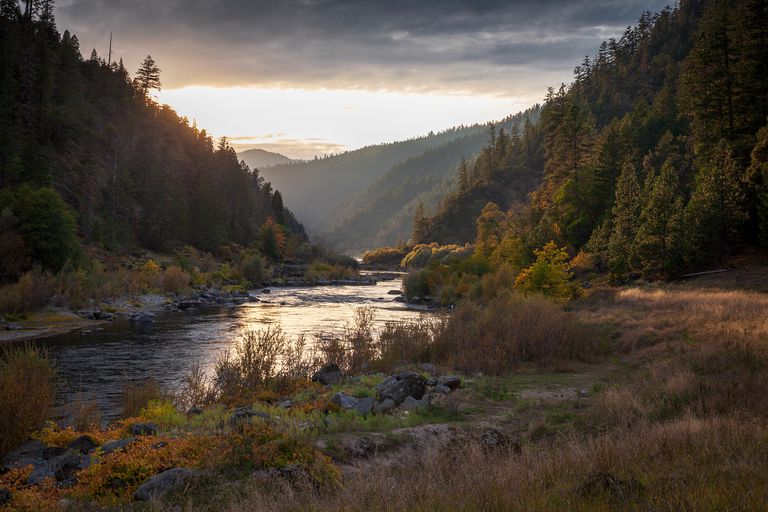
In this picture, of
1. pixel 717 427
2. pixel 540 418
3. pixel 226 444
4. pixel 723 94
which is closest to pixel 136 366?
pixel 226 444

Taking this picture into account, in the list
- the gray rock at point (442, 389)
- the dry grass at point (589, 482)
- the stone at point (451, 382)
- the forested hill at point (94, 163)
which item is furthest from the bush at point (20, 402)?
the forested hill at point (94, 163)

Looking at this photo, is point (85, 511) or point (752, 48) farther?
point (752, 48)

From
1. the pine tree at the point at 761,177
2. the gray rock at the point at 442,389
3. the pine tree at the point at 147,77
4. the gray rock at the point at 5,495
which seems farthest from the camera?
the pine tree at the point at 147,77

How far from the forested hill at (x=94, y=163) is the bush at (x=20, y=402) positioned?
2756 cm

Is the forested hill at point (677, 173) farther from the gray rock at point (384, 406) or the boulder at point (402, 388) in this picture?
the gray rock at point (384, 406)

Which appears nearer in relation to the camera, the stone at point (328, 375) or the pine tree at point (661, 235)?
the stone at point (328, 375)

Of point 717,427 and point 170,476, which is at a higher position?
point 717,427

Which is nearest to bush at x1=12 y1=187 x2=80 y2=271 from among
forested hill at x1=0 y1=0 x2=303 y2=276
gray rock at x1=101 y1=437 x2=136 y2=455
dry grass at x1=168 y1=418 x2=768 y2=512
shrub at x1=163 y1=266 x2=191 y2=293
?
forested hill at x1=0 y1=0 x2=303 y2=276

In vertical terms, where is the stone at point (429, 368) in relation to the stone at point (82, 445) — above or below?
below

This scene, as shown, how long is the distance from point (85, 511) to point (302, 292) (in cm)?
5544

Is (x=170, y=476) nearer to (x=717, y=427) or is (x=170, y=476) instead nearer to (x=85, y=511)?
(x=85, y=511)

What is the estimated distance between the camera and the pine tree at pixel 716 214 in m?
37.1

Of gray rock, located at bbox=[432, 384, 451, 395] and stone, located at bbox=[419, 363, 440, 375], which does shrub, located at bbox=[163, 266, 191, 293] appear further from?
gray rock, located at bbox=[432, 384, 451, 395]

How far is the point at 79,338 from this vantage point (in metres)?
28.2
